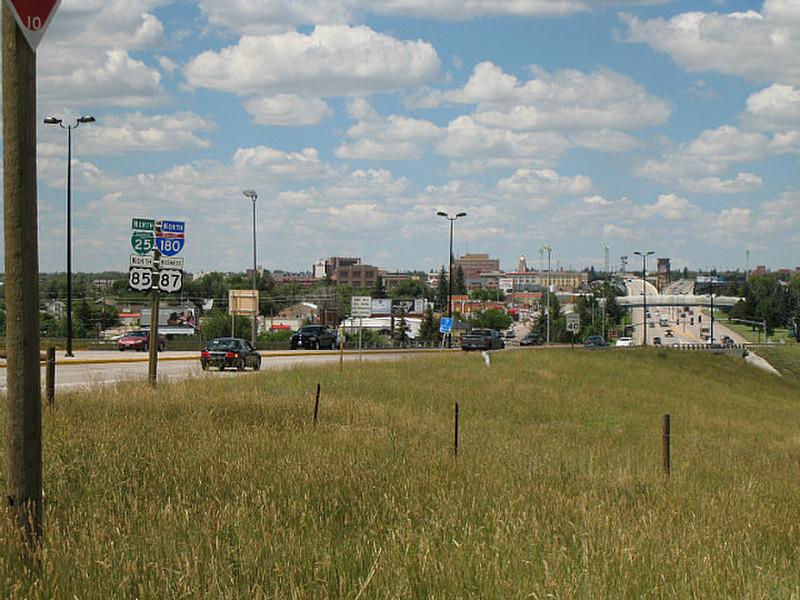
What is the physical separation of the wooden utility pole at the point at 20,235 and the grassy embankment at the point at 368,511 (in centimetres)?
108

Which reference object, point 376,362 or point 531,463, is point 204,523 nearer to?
point 531,463

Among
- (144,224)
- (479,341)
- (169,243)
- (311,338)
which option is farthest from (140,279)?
(479,341)

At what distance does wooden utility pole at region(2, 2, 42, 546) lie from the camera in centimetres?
550

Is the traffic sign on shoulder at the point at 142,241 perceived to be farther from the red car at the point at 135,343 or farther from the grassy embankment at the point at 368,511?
the red car at the point at 135,343

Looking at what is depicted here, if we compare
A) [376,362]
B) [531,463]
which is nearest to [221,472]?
[531,463]

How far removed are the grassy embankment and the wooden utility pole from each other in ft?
3.53

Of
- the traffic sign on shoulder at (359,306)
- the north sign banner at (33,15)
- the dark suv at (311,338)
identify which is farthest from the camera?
the dark suv at (311,338)

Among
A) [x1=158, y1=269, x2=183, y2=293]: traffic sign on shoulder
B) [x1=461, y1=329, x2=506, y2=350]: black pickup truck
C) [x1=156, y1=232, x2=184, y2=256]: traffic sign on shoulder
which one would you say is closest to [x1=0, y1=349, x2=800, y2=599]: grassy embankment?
[x1=158, y1=269, x2=183, y2=293]: traffic sign on shoulder

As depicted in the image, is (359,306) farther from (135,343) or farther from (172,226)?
(135,343)

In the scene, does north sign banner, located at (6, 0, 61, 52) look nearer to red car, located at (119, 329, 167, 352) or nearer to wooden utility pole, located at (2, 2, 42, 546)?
wooden utility pole, located at (2, 2, 42, 546)

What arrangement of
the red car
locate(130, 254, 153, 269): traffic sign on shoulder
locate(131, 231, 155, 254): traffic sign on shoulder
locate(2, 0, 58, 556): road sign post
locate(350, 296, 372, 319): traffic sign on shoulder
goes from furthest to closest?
1. the red car
2. locate(350, 296, 372, 319): traffic sign on shoulder
3. locate(130, 254, 153, 269): traffic sign on shoulder
4. locate(131, 231, 155, 254): traffic sign on shoulder
5. locate(2, 0, 58, 556): road sign post

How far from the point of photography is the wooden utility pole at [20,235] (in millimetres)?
5496

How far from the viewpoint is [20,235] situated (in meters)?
5.51

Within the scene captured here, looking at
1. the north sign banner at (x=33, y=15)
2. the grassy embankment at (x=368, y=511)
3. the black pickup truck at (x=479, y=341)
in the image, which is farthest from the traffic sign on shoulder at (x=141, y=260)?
the black pickup truck at (x=479, y=341)
